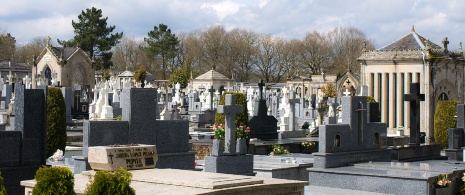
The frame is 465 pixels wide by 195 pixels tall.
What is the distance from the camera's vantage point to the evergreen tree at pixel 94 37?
73.6 meters

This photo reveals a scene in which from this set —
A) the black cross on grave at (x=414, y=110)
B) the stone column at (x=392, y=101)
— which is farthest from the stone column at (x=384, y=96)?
the black cross on grave at (x=414, y=110)

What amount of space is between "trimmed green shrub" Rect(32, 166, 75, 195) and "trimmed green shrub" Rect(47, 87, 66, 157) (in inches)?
396

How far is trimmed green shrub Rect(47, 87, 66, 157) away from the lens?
59.0 feet

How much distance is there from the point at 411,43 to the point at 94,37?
46223 millimetres

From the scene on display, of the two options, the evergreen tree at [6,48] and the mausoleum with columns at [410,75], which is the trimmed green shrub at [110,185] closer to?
the mausoleum with columns at [410,75]

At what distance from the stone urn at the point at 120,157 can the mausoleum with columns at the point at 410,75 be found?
21964 millimetres

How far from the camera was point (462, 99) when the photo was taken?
31.7 m

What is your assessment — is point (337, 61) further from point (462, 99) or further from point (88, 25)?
point (462, 99)

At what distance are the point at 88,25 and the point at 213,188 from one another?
223 feet

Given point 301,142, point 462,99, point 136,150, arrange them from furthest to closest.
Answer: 1. point 462,99
2. point 301,142
3. point 136,150

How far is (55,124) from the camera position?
1850 cm

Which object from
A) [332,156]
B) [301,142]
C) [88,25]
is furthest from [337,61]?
[332,156]

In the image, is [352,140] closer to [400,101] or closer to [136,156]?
[136,156]

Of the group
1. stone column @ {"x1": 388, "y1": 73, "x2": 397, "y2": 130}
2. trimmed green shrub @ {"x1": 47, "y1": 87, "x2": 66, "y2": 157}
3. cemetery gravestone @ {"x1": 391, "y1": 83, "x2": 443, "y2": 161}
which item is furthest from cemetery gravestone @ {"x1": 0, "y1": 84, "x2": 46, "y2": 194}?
stone column @ {"x1": 388, "y1": 73, "x2": 397, "y2": 130}
